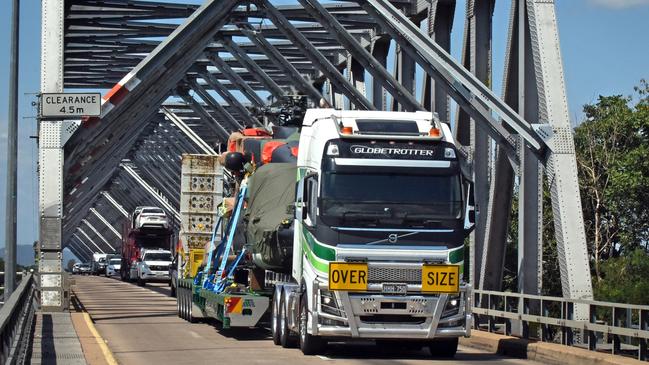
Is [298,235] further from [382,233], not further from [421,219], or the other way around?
[421,219]

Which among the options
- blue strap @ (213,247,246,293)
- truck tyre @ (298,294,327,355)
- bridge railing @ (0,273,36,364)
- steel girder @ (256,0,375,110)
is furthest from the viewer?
steel girder @ (256,0,375,110)

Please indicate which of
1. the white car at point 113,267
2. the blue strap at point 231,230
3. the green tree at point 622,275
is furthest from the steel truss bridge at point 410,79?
the white car at point 113,267

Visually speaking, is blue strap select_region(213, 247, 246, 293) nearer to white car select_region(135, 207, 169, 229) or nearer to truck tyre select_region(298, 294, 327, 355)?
truck tyre select_region(298, 294, 327, 355)

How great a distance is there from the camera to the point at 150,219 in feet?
229

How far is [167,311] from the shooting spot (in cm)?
3722

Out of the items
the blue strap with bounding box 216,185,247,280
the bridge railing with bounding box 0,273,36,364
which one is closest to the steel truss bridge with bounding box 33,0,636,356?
the blue strap with bounding box 216,185,247,280

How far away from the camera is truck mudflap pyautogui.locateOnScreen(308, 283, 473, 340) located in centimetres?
1969

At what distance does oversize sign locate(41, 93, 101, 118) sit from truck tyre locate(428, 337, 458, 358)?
12.5 metres

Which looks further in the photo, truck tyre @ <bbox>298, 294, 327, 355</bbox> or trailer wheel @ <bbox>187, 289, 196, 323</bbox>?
trailer wheel @ <bbox>187, 289, 196, 323</bbox>

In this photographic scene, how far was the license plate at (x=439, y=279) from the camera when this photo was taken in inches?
778

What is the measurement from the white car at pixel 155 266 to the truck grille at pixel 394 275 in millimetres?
47404

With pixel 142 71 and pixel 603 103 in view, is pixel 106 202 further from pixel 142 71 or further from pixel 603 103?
pixel 142 71

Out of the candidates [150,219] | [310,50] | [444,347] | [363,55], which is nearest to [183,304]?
[363,55]

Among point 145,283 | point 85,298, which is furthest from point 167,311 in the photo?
point 145,283
